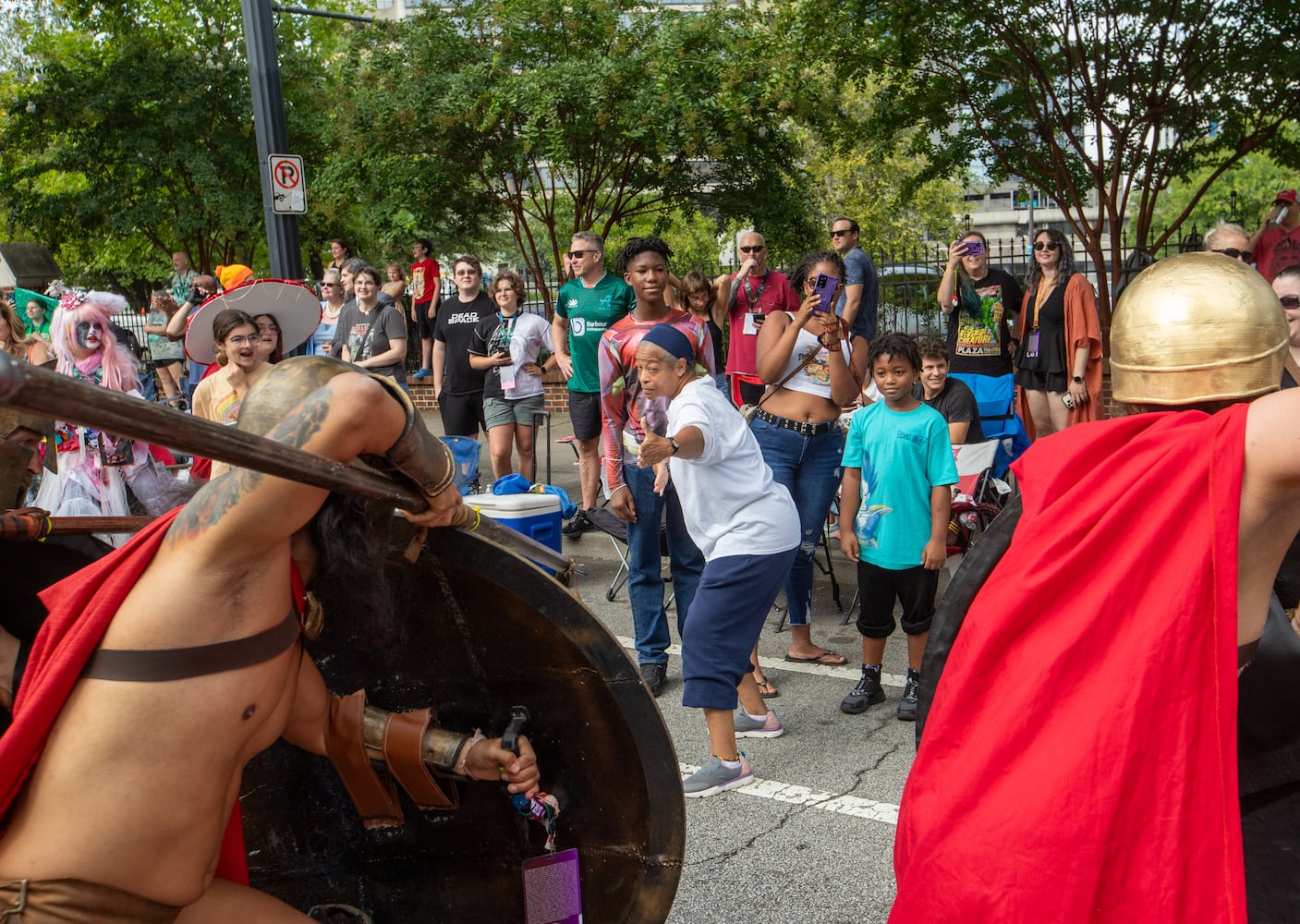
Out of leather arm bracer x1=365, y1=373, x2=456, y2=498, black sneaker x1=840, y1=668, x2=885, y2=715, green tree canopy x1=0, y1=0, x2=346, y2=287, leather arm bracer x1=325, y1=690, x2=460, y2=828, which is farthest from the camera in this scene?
green tree canopy x1=0, y1=0, x2=346, y2=287

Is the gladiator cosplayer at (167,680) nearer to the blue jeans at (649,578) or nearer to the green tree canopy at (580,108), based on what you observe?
the blue jeans at (649,578)

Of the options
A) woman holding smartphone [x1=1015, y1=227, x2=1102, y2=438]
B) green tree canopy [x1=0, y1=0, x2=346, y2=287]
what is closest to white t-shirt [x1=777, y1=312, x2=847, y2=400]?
woman holding smartphone [x1=1015, y1=227, x2=1102, y2=438]

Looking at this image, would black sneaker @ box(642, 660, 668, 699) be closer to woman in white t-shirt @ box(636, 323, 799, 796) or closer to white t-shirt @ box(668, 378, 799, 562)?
woman in white t-shirt @ box(636, 323, 799, 796)

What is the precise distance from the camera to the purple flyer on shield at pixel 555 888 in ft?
8.32

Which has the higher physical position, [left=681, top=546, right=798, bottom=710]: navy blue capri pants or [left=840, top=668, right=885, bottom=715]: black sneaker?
[left=681, top=546, right=798, bottom=710]: navy blue capri pants

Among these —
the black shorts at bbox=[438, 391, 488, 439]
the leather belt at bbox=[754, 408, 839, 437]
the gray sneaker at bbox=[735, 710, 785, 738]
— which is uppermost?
the leather belt at bbox=[754, 408, 839, 437]

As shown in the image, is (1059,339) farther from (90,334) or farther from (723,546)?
(90,334)

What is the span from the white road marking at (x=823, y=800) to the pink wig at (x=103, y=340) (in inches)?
186

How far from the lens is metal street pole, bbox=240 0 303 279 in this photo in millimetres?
8516

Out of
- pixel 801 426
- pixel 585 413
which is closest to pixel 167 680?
pixel 801 426

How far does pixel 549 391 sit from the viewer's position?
13695mm

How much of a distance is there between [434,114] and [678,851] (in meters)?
10.7

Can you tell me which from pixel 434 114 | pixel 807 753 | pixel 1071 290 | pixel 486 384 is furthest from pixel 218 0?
pixel 807 753

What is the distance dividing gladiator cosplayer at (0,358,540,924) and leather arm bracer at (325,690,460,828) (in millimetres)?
399
